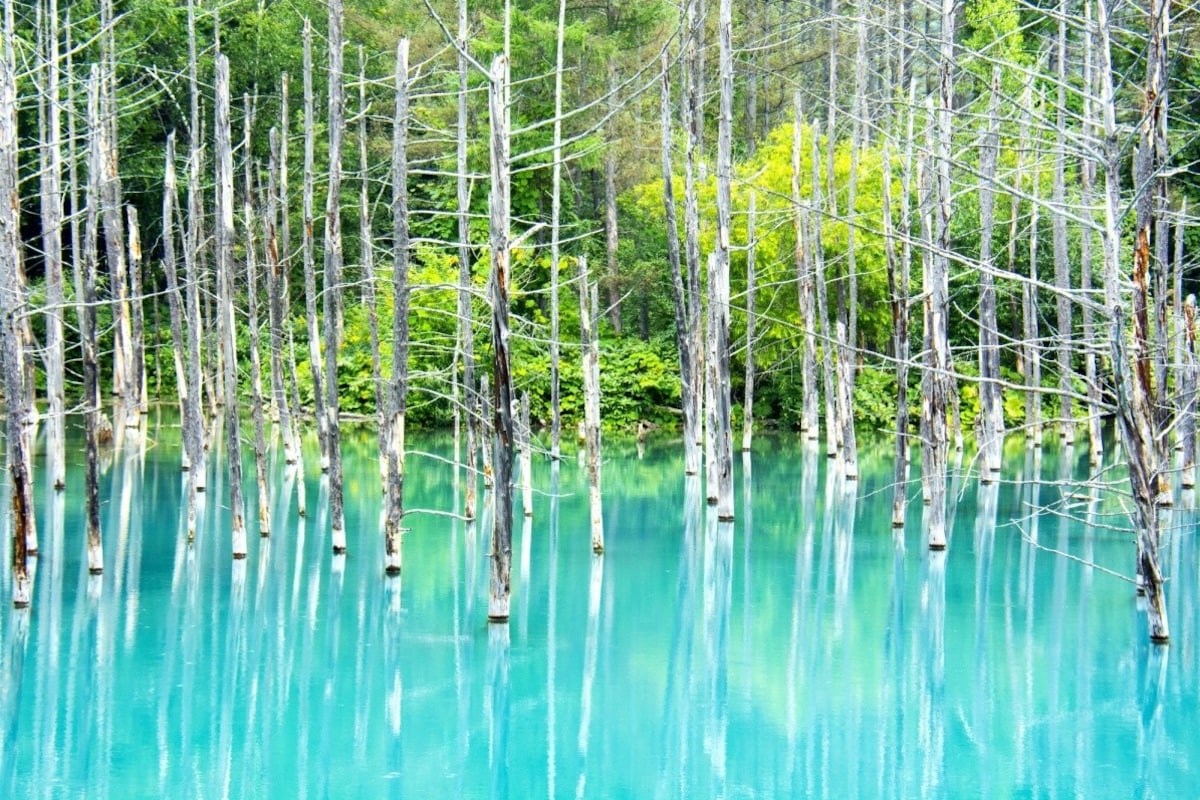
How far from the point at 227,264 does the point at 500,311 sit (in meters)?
4.34

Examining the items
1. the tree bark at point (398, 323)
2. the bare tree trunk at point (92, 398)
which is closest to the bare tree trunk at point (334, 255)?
the tree bark at point (398, 323)

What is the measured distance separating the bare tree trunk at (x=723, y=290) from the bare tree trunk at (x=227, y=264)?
6155 mm

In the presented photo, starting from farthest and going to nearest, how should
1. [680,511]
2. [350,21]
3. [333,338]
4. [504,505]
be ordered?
[350,21] → [680,511] → [333,338] → [504,505]

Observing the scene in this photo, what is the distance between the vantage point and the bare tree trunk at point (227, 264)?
13133 mm

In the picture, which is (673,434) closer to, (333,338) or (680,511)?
(680,511)

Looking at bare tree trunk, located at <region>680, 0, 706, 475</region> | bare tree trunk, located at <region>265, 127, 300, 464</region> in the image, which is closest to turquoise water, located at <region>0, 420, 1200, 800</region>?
bare tree trunk, located at <region>265, 127, 300, 464</region>

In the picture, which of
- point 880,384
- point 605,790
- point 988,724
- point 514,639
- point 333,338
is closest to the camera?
point 605,790

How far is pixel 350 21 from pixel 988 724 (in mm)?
29310

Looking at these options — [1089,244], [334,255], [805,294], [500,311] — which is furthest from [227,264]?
[1089,244]

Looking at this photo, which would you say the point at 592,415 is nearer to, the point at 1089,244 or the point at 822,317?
the point at 822,317

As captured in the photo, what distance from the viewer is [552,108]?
3209 cm

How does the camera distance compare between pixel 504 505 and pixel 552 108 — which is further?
pixel 552 108

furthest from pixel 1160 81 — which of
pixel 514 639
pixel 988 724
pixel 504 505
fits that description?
pixel 514 639

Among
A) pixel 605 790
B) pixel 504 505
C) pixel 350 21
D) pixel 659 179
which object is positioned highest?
pixel 350 21
